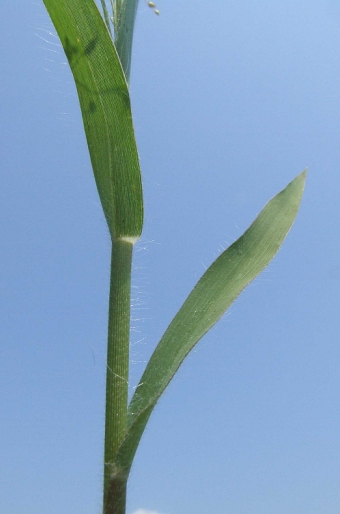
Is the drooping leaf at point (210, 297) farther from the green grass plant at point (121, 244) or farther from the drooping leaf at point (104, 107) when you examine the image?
the drooping leaf at point (104, 107)

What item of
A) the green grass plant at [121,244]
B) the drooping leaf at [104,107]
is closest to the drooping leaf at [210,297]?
the green grass plant at [121,244]

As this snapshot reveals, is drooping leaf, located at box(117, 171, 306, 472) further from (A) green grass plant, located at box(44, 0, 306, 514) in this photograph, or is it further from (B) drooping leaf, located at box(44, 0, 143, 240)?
(B) drooping leaf, located at box(44, 0, 143, 240)

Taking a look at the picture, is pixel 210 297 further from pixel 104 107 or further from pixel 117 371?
pixel 104 107

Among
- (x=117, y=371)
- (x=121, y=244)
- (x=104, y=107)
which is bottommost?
(x=117, y=371)

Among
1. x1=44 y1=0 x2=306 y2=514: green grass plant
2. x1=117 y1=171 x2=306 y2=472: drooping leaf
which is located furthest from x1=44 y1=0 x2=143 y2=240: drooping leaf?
x1=117 y1=171 x2=306 y2=472: drooping leaf

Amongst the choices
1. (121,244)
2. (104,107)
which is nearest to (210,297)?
(121,244)

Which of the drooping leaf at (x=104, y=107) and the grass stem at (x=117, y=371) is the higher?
the drooping leaf at (x=104, y=107)
